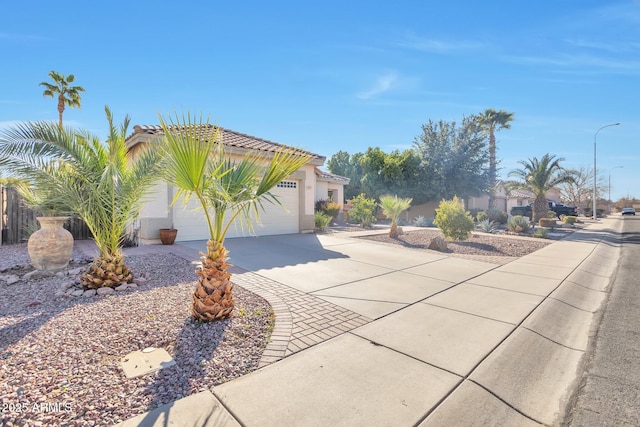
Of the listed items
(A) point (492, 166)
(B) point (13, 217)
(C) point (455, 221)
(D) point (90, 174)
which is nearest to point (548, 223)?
(A) point (492, 166)

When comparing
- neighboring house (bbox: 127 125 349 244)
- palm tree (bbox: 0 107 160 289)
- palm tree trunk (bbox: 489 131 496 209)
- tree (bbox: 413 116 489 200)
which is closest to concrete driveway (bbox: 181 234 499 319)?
neighboring house (bbox: 127 125 349 244)

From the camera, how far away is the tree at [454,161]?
26641mm

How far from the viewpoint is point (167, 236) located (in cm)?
1065

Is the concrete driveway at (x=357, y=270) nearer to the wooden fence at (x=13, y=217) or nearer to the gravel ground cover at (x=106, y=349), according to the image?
the gravel ground cover at (x=106, y=349)

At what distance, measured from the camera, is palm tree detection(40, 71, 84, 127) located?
23.4 metres

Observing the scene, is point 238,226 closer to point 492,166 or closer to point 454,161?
point 454,161

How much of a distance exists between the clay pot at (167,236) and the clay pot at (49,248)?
11.7 feet

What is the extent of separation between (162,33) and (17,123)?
7.00 meters

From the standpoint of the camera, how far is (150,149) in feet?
19.7

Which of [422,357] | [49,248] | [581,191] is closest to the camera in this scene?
[422,357]

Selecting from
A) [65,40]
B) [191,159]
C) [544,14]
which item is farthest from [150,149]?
[544,14]

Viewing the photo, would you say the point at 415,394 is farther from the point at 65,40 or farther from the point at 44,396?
the point at 65,40

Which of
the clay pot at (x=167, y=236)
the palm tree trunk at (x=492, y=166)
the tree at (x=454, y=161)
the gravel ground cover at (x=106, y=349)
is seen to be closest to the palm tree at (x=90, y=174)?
the gravel ground cover at (x=106, y=349)

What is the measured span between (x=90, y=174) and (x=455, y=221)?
11.9 m
